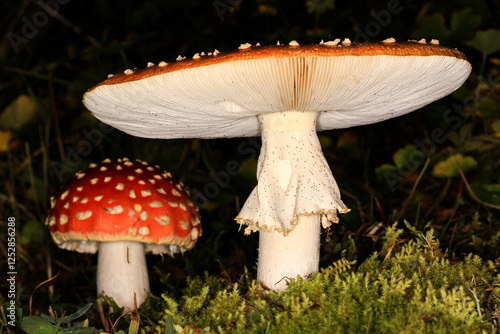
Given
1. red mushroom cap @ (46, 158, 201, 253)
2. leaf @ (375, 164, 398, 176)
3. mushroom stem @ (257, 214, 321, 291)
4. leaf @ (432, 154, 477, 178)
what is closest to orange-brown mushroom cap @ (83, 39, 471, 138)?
red mushroom cap @ (46, 158, 201, 253)

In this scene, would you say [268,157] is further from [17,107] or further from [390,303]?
[17,107]

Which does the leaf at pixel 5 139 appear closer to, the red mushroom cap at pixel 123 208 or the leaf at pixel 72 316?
the red mushroom cap at pixel 123 208

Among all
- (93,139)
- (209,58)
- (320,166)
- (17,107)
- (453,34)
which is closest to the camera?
(209,58)

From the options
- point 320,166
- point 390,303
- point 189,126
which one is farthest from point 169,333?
point 189,126

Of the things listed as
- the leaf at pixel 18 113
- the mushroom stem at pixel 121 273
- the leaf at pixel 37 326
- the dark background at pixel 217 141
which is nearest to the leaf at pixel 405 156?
the dark background at pixel 217 141

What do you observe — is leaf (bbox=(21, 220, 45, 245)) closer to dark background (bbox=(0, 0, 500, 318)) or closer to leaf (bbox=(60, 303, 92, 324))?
dark background (bbox=(0, 0, 500, 318))

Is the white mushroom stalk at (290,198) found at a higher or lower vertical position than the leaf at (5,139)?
lower

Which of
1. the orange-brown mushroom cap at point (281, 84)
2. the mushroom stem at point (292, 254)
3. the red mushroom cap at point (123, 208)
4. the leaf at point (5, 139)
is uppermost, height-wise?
the orange-brown mushroom cap at point (281, 84)

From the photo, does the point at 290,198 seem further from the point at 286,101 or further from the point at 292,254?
the point at 286,101
